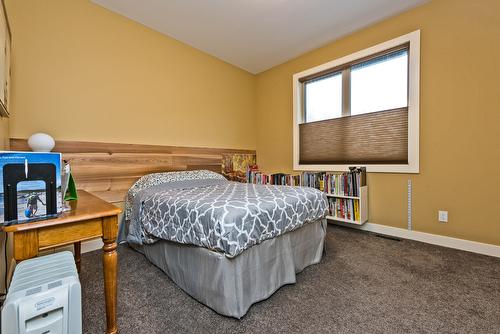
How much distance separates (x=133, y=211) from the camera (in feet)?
6.64

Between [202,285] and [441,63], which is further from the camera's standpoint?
[441,63]

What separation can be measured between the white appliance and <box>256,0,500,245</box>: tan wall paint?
2.90m

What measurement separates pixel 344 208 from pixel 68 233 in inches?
105

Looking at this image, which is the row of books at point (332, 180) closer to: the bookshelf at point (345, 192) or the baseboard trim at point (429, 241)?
the bookshelf at point (345, 192)

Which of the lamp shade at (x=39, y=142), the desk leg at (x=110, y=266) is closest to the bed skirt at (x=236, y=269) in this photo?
the desk leg at (x=110, y=266)

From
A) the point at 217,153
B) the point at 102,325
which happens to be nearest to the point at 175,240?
the point at 102,325

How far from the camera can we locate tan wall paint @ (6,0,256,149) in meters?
1.90

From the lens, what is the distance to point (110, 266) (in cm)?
107

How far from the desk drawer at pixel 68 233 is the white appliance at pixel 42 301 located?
10 cm

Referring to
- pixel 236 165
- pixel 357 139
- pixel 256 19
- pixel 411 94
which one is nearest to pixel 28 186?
pixel 256 19

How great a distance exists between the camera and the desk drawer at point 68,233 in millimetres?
910

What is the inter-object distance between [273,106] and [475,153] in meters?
2.61

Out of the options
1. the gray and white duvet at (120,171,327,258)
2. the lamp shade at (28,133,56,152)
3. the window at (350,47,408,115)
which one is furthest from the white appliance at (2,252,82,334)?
the window at (350,47,408,115)

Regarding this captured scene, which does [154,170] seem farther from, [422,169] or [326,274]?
[422,169]
